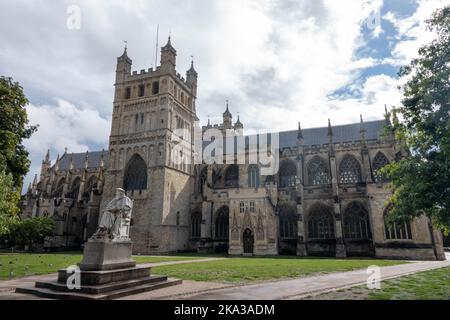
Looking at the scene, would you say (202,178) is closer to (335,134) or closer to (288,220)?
(288,220)

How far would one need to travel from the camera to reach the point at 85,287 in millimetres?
8320

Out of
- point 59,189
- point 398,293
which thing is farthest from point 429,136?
point 59,189

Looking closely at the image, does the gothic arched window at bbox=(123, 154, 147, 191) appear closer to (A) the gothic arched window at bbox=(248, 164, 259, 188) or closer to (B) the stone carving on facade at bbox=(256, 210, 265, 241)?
(A) the gothic arched window at bbox=(248, 164, 259, 188)

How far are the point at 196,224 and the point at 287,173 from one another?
45.0 ft

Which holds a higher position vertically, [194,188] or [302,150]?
[302,150]

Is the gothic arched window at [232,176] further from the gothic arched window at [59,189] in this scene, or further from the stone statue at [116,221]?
the stone statue at [116,221]

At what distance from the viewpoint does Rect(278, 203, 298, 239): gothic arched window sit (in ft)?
108

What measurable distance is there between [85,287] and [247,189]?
83.5 ft

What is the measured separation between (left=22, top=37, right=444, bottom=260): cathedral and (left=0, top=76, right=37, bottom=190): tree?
16955mm

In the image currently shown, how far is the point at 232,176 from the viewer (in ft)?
135

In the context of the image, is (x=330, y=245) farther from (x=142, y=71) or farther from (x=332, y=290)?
(x=142, y=71)

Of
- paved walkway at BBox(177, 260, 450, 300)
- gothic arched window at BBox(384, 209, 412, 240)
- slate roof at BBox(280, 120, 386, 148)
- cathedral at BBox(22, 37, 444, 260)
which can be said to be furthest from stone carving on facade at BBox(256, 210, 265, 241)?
paved walkway at BBox(177, 260, 450, 300)

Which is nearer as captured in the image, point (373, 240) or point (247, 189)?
point (373, 240)
